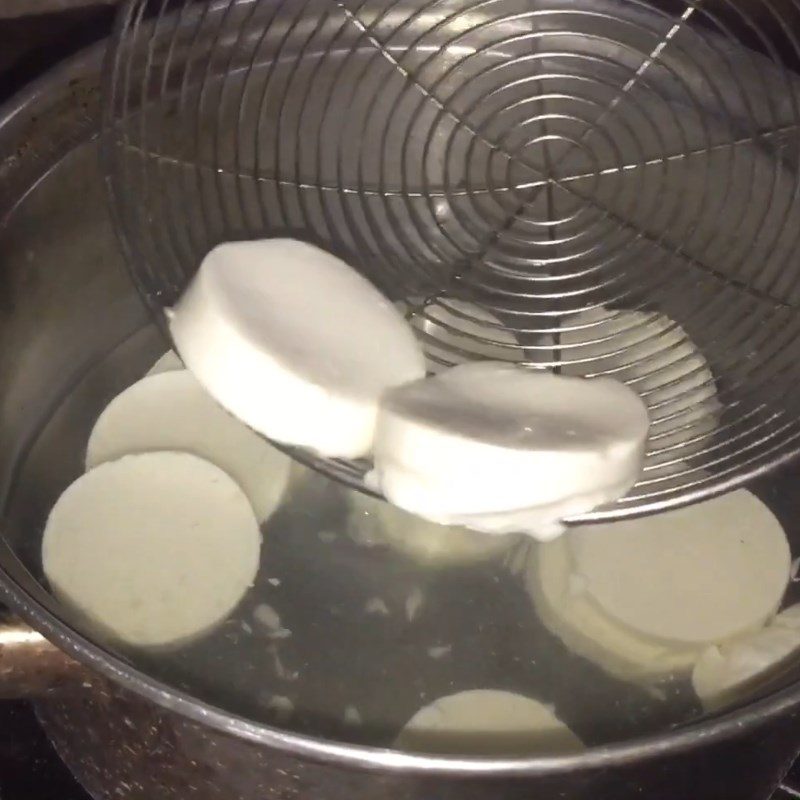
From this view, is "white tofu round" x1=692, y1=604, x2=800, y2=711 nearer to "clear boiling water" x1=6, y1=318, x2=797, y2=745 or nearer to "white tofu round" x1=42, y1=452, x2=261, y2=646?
"clear boiling water" x1=6, y1=318, x2=797, y2=745

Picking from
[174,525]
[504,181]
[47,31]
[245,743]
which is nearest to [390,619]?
[174,525]

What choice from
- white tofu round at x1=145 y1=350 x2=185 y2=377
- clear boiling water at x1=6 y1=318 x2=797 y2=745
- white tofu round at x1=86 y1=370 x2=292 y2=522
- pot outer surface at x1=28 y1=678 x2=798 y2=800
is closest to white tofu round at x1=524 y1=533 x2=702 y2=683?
clear boiling water at x1=6 y1=318 x2=797 y2=745

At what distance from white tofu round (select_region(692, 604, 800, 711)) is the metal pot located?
0.17 feet

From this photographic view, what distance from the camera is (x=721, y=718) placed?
61cm

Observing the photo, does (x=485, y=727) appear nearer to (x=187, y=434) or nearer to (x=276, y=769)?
(x=276, y=769)

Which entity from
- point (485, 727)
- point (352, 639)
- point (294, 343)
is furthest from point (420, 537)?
point (294, 343)

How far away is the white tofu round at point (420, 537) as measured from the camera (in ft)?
3.15

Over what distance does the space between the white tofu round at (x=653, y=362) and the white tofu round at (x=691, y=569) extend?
0.26 ft

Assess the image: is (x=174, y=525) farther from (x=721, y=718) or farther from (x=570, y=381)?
(x=721, y=718)

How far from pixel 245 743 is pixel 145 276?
40 cm

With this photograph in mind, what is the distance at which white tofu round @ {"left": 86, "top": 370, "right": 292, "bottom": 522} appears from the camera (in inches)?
37.6

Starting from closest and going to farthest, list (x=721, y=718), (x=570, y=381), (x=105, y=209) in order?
(x=721, y=718) → (x=570, y=381) → (x=105, y=209)

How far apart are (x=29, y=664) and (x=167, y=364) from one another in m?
0.42

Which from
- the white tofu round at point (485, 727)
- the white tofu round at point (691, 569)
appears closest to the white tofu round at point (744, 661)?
the white tofu round at point (691, 569)
